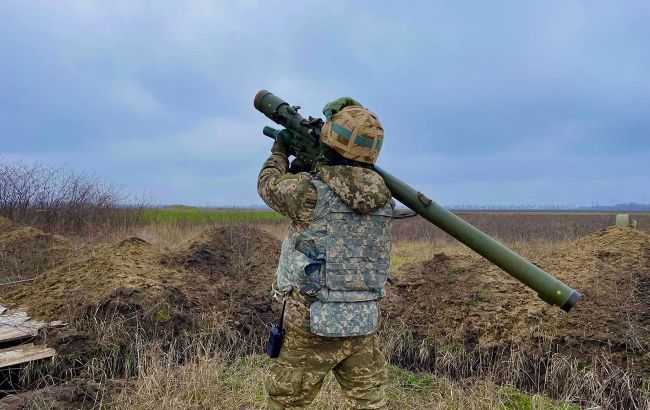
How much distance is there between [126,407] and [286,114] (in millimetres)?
2669

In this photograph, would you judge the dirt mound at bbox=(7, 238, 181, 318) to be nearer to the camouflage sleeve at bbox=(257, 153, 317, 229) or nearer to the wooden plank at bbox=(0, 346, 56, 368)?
the wooden plank at bbox=(0, 346, 56, 368)

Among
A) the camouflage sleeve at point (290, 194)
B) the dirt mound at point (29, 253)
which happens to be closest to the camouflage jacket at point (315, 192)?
the camouflage sleeve at point (290, 194)

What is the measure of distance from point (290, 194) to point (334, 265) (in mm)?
447

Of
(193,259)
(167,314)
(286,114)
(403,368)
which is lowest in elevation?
(403,368)

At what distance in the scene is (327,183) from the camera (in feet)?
9.01

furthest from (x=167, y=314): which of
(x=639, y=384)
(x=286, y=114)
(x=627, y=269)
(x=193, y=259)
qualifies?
(x=627, y=269)

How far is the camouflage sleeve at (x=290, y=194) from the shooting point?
2.73 meters

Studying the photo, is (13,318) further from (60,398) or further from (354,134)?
(354,134)

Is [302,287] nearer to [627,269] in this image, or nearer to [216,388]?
[216,388]

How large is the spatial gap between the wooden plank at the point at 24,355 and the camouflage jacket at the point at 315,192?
3.47 metres

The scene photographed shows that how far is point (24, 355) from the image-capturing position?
489 cm

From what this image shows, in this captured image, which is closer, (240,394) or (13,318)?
(240,394)

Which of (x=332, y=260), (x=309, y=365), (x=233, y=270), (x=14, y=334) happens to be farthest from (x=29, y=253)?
(x=332, y=260)

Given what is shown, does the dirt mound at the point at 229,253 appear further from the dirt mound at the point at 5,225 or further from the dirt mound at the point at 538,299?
the dirt mound at the point at 5,225
